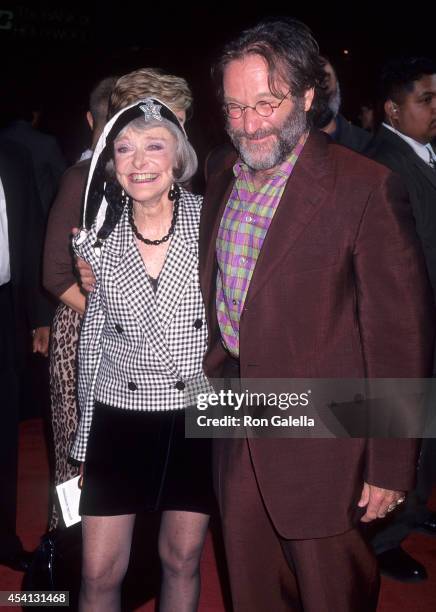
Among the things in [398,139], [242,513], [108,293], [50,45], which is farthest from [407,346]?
[50,45]

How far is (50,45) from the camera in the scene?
33.4ft

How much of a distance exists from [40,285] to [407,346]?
1734 mm

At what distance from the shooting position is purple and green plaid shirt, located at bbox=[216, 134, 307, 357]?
196 cm

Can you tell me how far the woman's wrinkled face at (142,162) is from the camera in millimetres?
2129

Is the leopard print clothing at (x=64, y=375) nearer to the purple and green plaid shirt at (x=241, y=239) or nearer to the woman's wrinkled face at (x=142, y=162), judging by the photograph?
the woman's wrinkled face at (x=142, y=162)

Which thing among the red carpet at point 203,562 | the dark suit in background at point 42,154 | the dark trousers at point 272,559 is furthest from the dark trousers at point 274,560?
the dark suit in background at point 42,154

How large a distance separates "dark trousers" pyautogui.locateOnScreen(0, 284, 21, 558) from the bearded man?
1.23 metres

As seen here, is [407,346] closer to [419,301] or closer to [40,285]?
[419,301]

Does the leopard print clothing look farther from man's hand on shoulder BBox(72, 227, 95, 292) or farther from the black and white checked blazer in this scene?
the black and white checked blazer

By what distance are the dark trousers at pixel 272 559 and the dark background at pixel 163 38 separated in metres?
6.46

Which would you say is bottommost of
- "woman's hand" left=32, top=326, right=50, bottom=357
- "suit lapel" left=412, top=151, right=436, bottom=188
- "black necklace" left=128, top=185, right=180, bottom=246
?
"woman's hand" left=32, top=326, right=50, bottom=357

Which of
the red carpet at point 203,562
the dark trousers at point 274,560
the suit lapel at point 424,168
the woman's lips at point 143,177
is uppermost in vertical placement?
the suit lapel at point 424,168

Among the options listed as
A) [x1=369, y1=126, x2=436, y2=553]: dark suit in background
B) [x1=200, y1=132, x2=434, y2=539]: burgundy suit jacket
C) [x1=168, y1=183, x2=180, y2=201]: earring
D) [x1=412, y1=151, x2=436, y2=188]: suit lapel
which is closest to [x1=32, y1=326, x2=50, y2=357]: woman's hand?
[x1=168, y1=183, x2=180, y2=201]: earring

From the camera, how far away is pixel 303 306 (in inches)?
73.0
